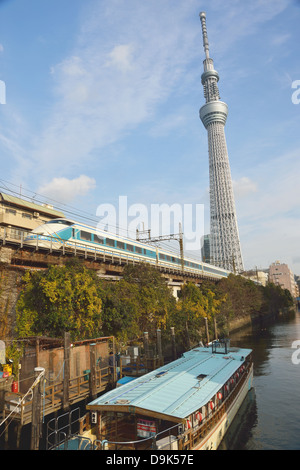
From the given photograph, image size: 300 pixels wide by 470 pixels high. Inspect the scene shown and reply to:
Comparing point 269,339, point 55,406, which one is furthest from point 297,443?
point 269,339

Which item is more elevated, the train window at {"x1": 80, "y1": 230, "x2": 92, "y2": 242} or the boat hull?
the train window at {"x1": 80, "y1": 230, "x2": 92, "y2": 242}

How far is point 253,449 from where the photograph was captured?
15672mm

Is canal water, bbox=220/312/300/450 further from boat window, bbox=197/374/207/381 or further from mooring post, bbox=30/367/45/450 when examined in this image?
mooring post, bbox=30/367/45/450

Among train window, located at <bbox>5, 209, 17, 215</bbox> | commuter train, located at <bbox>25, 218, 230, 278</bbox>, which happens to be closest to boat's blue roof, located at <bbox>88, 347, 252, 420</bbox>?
commuter train, located at <bbox>25, 218, 230, 278</bbox>

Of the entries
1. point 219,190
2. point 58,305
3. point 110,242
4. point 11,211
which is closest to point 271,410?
point 58,305

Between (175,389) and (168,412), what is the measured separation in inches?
109

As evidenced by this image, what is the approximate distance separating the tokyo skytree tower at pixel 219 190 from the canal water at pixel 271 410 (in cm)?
12437

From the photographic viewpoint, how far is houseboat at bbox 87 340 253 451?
1232cm

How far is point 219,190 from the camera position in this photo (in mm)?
160750

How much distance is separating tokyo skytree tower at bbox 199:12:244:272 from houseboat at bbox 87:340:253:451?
14252 centimetres

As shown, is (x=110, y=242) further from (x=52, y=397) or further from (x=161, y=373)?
(x=52, y=397)

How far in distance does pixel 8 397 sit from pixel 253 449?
13.9m
